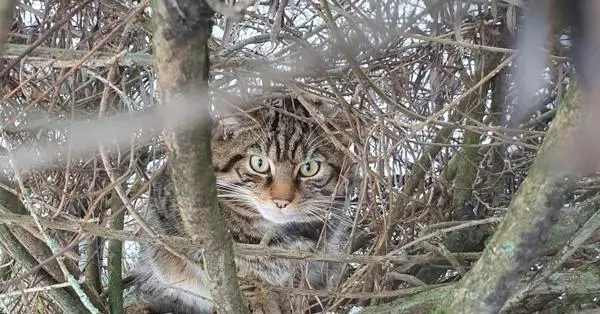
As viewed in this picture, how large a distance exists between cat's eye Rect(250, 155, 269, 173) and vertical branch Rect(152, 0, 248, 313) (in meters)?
0.87

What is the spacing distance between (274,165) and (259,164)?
41 mm

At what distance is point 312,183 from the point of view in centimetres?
185

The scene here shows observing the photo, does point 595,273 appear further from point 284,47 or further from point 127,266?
point 127,266

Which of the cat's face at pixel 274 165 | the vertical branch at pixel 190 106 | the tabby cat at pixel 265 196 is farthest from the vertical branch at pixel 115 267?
the vertical branch at pixel 190 106

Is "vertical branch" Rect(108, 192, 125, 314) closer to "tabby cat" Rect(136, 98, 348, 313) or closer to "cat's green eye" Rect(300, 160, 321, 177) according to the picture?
"tabby cat" Rect(136, 98, 348, 313)

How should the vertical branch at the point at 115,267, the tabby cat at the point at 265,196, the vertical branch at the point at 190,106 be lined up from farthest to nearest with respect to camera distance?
the tabby cat at the point at 265,196 → the vertical branch at the point at 115,267 → the vertical branch at the point at 190,106

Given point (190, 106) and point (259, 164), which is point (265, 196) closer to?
point (259, 164)

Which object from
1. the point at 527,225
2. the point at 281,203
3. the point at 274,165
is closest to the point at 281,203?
the point at 281,203

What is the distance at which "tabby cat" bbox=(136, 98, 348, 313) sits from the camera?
1767 mm

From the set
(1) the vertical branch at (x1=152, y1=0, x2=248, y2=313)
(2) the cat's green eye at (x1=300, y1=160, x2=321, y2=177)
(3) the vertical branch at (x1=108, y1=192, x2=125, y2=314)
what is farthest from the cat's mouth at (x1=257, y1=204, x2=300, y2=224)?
(1) the vertical branch at (x1=152, y1=0, x2=248, y2=313)

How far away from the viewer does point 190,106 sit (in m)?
0.69

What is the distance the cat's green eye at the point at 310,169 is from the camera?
1.85 meters

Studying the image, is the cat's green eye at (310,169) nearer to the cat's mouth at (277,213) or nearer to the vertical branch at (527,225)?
the cat's mouth at (277,213)

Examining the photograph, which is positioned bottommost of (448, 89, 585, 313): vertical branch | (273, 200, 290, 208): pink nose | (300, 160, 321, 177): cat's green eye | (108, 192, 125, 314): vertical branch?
(108, 192, 125, 314): vertical branch
